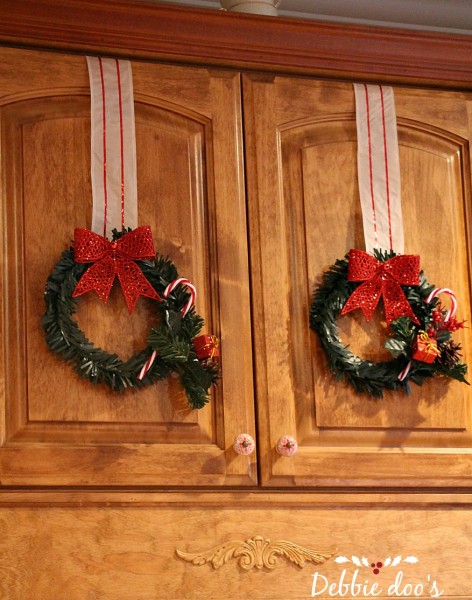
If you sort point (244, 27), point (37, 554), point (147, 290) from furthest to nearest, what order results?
1. point (244, 27)
2. point (147, 290)
3. point (37, 554)

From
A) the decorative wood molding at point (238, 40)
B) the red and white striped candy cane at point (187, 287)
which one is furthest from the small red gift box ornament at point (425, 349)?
the decorative wood molding at point (238, 40)

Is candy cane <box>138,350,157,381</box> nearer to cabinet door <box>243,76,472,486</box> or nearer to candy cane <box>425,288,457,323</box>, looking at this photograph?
cabinet door <box>243,76,472,486</box>

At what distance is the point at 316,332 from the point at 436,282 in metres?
0.28

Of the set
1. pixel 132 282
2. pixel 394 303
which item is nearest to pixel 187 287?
pixel 132 282

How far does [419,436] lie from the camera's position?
2139 mm

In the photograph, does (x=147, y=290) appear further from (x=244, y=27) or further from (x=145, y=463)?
(x=244, y=27)

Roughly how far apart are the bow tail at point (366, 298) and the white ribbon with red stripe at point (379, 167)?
0.08 meters

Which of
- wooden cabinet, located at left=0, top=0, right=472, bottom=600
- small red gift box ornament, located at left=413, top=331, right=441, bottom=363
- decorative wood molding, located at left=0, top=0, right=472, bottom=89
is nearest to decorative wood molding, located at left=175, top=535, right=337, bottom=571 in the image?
wooden cabinet, located at left=0, top=0, right=472, bottom=600

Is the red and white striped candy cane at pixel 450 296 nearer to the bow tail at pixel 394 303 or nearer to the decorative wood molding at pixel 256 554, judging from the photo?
the bow tail at pixel 394 303

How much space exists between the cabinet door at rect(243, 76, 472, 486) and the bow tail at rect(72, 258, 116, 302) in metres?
0.28

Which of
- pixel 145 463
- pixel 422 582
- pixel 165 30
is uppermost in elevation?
pixel 165 30

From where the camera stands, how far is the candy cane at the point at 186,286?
203 cm

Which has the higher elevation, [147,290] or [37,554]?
[147,290]

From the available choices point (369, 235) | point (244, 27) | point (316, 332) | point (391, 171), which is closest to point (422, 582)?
point (316, 332)
